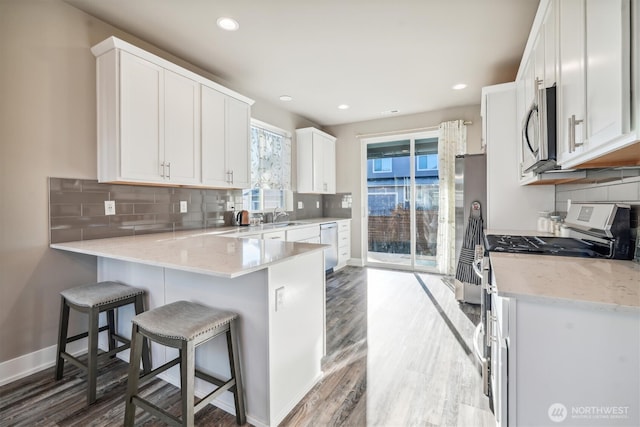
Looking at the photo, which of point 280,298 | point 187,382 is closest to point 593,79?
point 280,298

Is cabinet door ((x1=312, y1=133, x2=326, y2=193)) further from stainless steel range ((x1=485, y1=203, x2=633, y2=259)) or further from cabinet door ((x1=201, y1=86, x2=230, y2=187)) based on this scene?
stainless steel range ((x1=485, y1=203, x2=633, y2=259))

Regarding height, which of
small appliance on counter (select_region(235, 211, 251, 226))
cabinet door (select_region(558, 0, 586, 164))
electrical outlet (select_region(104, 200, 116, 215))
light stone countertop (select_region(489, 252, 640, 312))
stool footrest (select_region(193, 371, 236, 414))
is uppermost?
cabinet door (select_region(558, 0, 586, 164))

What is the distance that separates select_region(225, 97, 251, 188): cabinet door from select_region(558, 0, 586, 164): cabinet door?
2705 mm

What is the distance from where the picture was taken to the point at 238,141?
3.22 meters

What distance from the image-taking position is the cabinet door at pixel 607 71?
0.82 m

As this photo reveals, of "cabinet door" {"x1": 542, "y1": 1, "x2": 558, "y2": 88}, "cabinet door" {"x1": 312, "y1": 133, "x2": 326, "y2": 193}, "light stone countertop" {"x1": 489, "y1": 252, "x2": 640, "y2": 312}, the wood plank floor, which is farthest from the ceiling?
the wood plank floor

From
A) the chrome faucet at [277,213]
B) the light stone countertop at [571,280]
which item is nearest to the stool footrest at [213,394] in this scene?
the light stone countertop at [571,280]

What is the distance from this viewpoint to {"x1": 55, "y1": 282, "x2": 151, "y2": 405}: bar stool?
1.70 meters

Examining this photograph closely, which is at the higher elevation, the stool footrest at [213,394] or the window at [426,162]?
the window at [426,162]

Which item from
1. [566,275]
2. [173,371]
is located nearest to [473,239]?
[566,275]

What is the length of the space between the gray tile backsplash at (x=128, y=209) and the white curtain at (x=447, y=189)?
9.99 feet

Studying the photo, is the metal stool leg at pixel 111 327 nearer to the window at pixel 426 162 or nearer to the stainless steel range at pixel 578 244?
the stainless steel range at pixel 578 244

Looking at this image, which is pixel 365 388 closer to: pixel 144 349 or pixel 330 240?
pixel 144 349

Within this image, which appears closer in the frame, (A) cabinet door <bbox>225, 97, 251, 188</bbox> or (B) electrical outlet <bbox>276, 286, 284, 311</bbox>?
(B) electrical outlet <bbox>276, 286, 284, 311</bbox>
